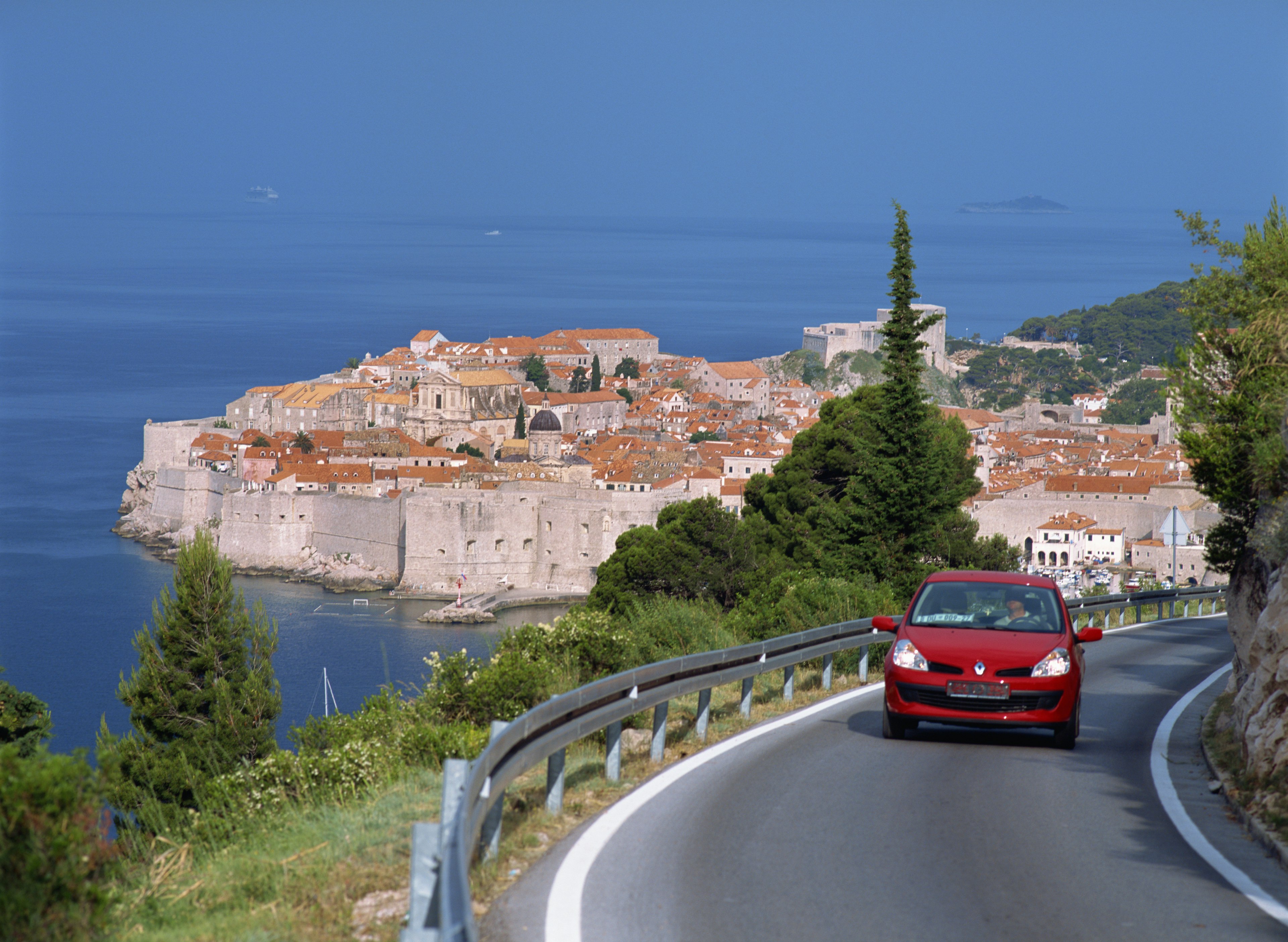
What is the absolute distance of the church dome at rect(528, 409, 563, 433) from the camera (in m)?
81.2

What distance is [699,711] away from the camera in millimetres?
6738

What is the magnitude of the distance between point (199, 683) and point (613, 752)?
17093 millimetres

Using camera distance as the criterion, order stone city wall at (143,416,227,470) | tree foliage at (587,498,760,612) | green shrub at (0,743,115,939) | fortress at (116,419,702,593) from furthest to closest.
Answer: stone city wall at (143,416,227,470), fortress at (116,419,702,593), tree foliage at (587,498,760,612), green shrub at (0,743,115,939)

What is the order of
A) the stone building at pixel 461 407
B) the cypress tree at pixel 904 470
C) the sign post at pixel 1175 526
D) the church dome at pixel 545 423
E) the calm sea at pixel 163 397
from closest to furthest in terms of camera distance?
the sign post at pixel 1175 526 → the cypress tree at pixel 904 470 → the calm sea at pixel 163 397 → the church dome at pixel 545 423 → the stone building at pixel 461 407

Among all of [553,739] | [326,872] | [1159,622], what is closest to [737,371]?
[1159,622]

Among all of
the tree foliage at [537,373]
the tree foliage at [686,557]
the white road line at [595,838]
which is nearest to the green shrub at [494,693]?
the white road line at [595,838]

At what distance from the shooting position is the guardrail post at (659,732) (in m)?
6.10

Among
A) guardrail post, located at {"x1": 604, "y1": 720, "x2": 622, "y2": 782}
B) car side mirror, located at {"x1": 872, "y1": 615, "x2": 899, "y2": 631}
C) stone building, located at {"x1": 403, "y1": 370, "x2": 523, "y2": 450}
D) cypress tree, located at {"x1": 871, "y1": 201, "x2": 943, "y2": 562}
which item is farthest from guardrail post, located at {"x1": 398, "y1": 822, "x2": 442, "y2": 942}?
stone building, located at {"x1": 403, "y1": 370, "x2": 523, "y2": 450}

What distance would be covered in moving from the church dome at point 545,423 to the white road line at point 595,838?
243ft

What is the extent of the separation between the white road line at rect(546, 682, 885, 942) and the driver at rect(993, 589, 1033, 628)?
46.2 inches

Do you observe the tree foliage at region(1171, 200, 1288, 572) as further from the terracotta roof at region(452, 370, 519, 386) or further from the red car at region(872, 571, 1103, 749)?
the terracotta roof at region(452, 370, 519, 386)

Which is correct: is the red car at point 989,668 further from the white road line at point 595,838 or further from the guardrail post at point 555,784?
the guardrail post at point 555,784

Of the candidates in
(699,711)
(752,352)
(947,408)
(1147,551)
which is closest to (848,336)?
(752,352)

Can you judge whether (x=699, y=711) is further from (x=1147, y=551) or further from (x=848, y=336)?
(x=848, y=336)
